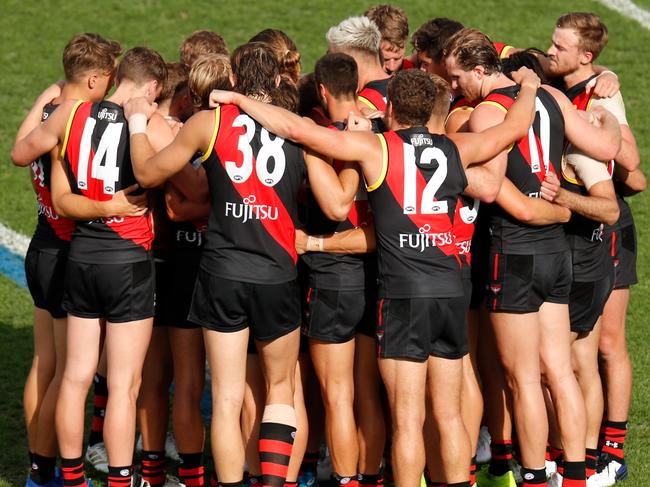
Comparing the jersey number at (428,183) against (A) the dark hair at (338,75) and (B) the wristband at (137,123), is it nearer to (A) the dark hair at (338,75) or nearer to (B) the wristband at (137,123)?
(A) the dark hair at (338,75)

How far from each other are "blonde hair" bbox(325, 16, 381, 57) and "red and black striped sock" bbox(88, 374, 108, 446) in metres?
2.97

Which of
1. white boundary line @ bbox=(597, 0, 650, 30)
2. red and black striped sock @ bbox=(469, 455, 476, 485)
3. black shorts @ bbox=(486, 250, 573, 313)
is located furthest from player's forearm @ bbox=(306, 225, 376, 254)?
white boundary line @ bbox=(597, 0, 650, 30)

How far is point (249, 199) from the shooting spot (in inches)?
268

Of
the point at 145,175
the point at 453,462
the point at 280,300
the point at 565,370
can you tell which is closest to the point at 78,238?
the point at 145,175

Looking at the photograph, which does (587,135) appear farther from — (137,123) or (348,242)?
(137,123)

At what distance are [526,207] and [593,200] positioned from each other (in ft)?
1.78

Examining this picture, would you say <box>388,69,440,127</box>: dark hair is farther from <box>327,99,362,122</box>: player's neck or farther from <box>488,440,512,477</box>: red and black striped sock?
<box>488,440,512,477</box>: red and black striped sock

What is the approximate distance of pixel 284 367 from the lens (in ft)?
23.4

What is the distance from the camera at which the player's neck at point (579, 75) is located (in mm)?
8163

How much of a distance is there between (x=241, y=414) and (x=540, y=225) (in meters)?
2.22

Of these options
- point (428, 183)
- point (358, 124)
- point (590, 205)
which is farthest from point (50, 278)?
point (590, 205)

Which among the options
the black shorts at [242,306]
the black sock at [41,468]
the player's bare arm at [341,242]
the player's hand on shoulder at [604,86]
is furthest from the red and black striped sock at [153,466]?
the player's hand on shoulder at [604,86]

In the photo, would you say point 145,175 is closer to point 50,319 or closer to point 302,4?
point 50,319

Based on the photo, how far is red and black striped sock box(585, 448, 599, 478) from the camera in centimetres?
802
